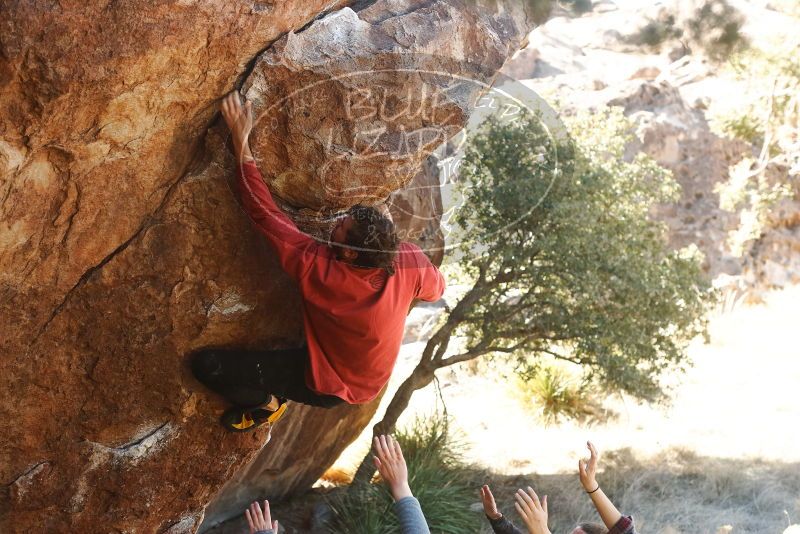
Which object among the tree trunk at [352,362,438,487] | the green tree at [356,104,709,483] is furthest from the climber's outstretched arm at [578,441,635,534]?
the tree trunk at [352,362,438,487]

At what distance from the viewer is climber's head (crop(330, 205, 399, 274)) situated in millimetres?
4285

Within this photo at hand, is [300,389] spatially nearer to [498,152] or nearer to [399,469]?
[399,469]

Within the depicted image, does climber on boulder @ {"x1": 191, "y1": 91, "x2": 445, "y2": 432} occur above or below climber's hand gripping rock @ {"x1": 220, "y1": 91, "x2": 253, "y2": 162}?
below

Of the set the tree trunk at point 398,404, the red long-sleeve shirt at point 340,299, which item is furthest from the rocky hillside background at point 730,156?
the red long-sleeve shirt at point 340,299

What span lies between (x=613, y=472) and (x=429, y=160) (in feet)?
16.5

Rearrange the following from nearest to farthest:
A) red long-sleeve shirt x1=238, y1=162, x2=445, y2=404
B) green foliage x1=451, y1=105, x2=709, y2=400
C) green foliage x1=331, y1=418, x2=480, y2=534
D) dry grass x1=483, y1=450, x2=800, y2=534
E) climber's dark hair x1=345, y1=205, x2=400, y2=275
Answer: climber's dark hair x1=345, y1=205, x2=400, y2=275, red long-sleeve shirt x1=238, y1=162, x2=445, y2=404, green foliage x1=451, y1=105, x2=709, y2=400, green foliage x1=331, y1=418, x2=480, y2=534, dry grass x1=483, y1=450, x2=800, y2=534

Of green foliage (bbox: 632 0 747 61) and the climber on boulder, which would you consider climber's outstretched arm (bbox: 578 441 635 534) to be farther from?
green foliage (bbox: 632 0 747 61)

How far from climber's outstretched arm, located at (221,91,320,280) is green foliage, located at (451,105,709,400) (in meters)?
3.75

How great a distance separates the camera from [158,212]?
15.8ft

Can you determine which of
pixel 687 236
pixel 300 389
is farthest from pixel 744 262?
pixel 300 389

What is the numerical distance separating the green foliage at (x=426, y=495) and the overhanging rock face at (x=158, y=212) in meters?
3.25

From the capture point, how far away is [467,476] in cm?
998

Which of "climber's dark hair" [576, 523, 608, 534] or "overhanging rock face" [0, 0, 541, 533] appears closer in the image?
"overhanging rock face" [0, 0, 541, 533]

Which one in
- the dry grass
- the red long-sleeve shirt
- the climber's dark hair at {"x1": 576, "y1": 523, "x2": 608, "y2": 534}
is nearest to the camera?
the red long-sleeve shirt
